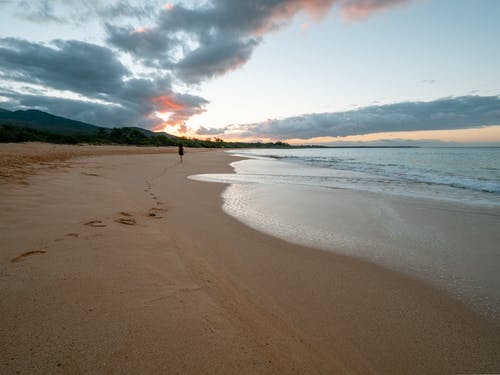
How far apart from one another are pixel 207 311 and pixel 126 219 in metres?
3.01

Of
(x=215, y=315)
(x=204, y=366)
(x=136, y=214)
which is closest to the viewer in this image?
(x=204, y=366)

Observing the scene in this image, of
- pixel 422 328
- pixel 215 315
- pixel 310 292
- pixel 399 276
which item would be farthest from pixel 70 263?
pixel 399 276

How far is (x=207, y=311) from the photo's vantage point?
2107mm

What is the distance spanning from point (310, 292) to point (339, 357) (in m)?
0.85

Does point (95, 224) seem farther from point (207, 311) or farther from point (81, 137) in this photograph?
point (81, 137)

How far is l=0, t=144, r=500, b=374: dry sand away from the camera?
1.60 metres

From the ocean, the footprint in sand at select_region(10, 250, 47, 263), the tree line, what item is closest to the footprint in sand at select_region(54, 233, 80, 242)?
the footprint in sand at select_region(10, 250, 47, 263)

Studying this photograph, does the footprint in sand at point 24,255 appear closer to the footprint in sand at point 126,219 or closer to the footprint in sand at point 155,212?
the footprint in sand at point 126,219

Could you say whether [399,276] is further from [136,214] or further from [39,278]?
[136,214]

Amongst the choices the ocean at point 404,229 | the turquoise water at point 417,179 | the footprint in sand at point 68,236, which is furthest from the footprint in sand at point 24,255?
the turquoise water at point 417,179

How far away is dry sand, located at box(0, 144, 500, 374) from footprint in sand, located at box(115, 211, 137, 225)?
475mm

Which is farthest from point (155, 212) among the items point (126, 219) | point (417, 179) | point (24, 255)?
point (417, 179)

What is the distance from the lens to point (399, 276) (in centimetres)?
312

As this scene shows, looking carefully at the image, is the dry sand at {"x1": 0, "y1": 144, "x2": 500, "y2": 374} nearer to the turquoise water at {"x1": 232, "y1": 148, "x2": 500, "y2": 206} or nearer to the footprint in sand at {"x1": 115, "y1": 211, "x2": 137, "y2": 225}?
the footprint in sand at {"x1": 115, "y1": 211, "x2": 137, "y2": 225}
